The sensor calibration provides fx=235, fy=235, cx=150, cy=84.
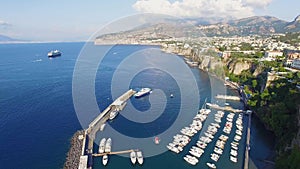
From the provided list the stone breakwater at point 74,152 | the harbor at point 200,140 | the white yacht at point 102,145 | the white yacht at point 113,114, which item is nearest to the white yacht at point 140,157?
the harbor at point 200,140

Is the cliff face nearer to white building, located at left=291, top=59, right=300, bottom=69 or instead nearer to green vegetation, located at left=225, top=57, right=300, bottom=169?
white building, located at left=291, top=59, right=300, bottom=69

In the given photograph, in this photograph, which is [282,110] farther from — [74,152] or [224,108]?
[74,152]

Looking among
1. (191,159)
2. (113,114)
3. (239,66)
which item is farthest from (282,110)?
(239,66)

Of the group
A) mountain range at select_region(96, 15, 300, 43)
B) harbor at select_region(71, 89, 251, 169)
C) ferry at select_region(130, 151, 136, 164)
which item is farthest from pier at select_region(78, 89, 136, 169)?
mountain range at select_region(96, 15, 300, 43)

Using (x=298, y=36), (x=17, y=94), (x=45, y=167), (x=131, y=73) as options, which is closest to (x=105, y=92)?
(x=17, y=94)

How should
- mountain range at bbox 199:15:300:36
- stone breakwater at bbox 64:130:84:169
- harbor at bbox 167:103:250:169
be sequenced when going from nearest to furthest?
stone breakwater at bbox 64:130:84:169 → harbor at bbox 167:103:250:169 → mountain range at bbox 199:15:300:36

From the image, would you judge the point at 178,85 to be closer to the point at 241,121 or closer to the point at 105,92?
the point at 105,92
